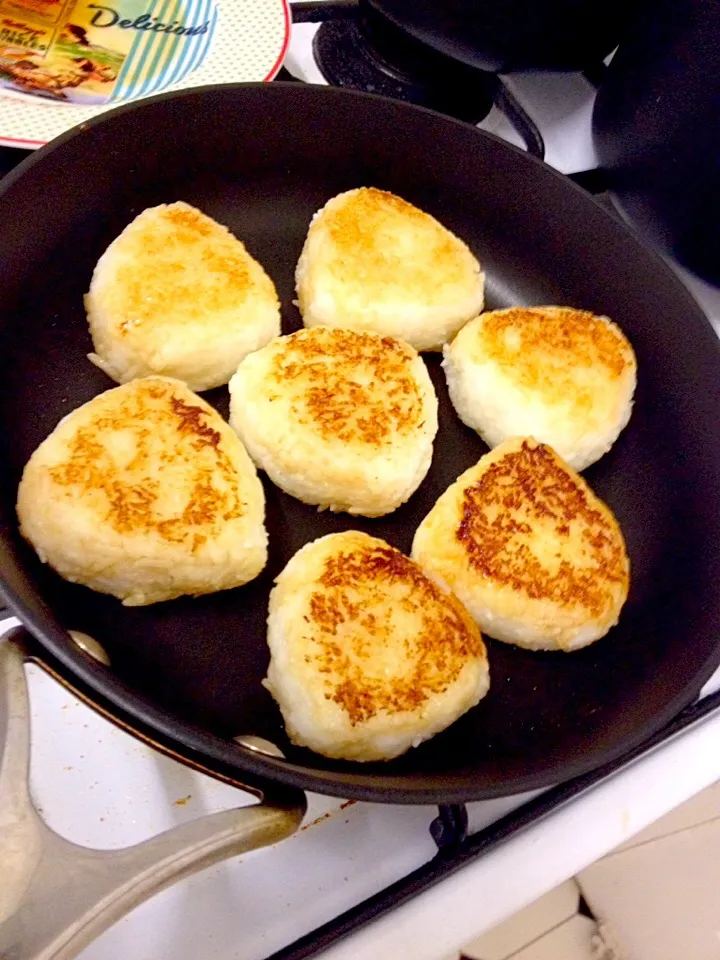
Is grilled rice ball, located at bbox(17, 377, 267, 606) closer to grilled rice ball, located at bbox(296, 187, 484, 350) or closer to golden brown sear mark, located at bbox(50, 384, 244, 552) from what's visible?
golden brown sear mark, located at bbox(50, 384, 244, 552)

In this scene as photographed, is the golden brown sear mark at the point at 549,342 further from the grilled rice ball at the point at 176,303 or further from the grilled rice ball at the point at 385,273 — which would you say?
the grilled rice ball at the point at 176,303

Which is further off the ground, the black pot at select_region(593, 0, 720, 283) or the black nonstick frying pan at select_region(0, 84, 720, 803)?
the black pot at select_region(593, 0, 720, 283)

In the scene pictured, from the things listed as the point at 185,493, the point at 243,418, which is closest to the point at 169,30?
the point at 243,418

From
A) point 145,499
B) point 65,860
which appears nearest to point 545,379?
point 145,499

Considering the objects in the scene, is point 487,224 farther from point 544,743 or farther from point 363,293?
point 544,743

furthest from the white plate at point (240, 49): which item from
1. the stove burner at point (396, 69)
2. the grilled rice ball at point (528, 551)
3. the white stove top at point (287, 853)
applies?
the white stove top at point (287, 853)

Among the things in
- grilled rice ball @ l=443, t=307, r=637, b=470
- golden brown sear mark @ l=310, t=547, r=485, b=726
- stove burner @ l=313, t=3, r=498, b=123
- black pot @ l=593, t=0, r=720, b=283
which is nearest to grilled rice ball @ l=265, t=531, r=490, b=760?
golden brown sear mark @ l=310, t=547, r=485, b=726

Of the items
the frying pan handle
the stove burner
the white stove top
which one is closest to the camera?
the frying pan handle

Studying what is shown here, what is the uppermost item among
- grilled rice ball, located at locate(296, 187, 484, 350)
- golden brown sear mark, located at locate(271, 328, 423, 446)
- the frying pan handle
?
grilled rice ball, located at locate(296, 187, 484, 350)
